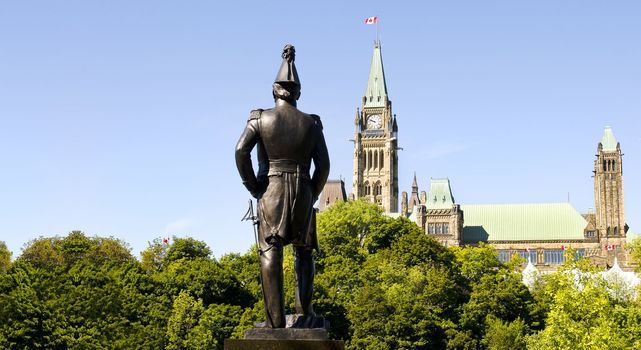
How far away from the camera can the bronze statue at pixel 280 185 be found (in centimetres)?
1489

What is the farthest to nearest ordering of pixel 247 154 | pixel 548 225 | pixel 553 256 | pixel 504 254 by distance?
pixel 548 225, pixel 504 254, pixel 553 256, pixel 247 154

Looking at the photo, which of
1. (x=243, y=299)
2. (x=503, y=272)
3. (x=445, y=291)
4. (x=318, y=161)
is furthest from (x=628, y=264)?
(x=318, y=161)

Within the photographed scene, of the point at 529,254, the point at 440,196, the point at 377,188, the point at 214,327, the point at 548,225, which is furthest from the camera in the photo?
the point at 377,188

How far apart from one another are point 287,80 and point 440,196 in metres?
166

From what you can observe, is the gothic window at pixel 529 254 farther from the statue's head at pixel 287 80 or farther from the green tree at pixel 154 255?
the statue's head at pixel 287 80

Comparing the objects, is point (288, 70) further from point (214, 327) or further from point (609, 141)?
point (609, 141)

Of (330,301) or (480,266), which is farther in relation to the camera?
(480,266)

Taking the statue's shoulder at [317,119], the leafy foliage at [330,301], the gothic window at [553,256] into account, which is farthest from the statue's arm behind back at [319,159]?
the gothic window at [553,256]

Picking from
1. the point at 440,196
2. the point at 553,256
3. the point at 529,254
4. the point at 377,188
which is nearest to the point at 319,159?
the point at 529,254

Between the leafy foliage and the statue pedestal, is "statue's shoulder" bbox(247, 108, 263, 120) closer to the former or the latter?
the statue pedestal

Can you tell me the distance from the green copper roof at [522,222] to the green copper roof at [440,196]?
225 inches

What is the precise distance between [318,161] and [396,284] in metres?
63.1

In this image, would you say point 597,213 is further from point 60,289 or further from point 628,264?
point 60,289

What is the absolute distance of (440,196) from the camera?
179 meters
